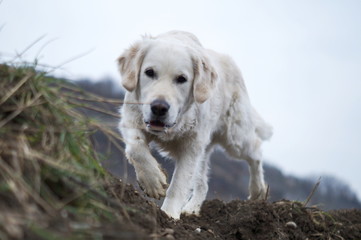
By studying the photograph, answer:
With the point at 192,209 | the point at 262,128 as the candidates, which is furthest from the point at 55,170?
the point at 262,128

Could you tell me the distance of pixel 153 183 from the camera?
167 inches

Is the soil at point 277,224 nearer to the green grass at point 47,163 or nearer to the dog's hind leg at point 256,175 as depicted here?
the green grass at point 47,163

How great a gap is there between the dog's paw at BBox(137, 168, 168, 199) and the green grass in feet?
4.97

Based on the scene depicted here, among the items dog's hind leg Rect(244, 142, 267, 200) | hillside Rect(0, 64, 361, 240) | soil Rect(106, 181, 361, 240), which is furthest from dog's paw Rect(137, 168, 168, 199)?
dog's hind leg Rect(244, 142, 267, 200)

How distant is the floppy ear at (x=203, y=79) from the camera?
4.79 meters

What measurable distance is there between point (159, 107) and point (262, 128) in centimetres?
330

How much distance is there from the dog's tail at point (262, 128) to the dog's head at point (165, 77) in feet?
7.11

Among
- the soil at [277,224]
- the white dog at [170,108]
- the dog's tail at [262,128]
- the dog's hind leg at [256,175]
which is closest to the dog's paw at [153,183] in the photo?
the white dog at [170,108]

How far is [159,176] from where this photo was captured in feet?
14.0

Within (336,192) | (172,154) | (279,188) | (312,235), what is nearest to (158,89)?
(172,154)

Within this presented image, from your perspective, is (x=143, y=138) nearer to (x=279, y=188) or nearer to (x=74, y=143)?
(x=74, y=143)

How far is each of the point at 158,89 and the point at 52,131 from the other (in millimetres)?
2102

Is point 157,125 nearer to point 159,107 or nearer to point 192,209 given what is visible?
point 159,107

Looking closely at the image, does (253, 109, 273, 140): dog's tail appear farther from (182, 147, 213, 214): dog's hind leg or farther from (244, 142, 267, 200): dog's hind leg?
(182, 147, 213, 214): dog's hind leg
